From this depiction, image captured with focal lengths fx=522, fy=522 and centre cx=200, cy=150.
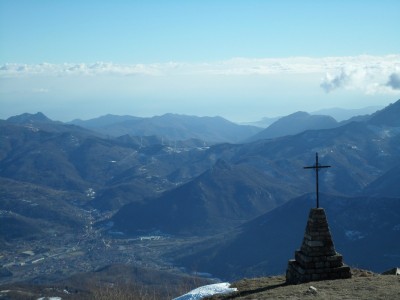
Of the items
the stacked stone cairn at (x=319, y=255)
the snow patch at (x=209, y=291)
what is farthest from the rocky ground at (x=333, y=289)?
the snow patch at (x=209, y=291)

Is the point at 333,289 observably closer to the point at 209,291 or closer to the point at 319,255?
the point at 319,255

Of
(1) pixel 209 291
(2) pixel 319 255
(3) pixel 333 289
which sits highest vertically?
(2) pixel 319 255

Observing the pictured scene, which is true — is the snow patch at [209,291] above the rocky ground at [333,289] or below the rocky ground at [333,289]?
below

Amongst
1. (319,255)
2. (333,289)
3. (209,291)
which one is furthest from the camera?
(209,291)

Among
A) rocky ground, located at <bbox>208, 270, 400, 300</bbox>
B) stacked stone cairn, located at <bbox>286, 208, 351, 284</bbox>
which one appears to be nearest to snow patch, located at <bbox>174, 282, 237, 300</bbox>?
rocky ground, located at <bbox>208, 270, 400, 300</bbox>

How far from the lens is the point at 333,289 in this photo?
26562 millimetres

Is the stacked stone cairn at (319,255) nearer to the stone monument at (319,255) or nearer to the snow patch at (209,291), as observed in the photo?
the stone monument at (319,255)

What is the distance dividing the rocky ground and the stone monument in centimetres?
65

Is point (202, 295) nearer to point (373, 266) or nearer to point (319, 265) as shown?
point (319, 265)

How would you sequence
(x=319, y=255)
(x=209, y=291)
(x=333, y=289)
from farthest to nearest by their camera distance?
(x=209, y=291), (x=319, y=255), (x=333, y=289)

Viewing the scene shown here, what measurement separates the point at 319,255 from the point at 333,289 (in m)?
2.49

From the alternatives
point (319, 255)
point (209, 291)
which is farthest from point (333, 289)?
point (209, 291)

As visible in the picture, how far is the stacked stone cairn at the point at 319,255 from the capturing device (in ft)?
93.9

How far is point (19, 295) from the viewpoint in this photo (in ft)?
447
